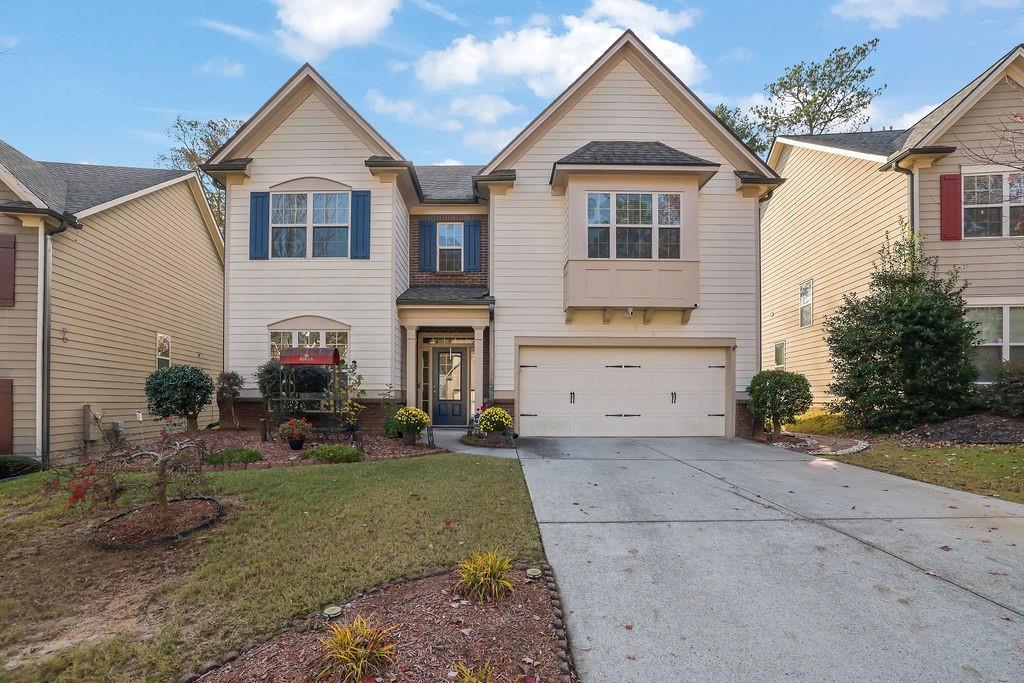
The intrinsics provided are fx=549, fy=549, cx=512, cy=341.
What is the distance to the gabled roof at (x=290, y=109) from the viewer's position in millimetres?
11875

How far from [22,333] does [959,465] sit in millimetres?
16174

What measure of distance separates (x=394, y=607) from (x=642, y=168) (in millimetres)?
9978

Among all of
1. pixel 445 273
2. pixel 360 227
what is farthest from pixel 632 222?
pixel 360 227

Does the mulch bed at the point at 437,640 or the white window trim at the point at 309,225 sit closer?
the mulch bed at the point at 437,640

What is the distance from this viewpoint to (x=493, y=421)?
1066cm

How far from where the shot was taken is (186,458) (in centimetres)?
555

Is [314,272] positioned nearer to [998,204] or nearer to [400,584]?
[400,584]

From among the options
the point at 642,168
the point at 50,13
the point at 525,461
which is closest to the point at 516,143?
the point at 642,168

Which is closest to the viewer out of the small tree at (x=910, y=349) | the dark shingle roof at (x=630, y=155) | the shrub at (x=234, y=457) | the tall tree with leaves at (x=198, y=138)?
the shrub at (x=234, y=457)

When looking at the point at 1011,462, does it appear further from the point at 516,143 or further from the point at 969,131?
the point at 516,143

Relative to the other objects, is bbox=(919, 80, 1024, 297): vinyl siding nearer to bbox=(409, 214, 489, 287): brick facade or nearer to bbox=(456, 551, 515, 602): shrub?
bbox=(409, 214, 489, 287): brick facade

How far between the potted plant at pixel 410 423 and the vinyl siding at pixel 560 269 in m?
2.18

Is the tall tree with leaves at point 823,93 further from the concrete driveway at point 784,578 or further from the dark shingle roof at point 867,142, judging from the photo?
the concrete driveway at point 784,578

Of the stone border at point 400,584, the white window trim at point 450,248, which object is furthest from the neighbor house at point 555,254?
the stone border at point 400,584
